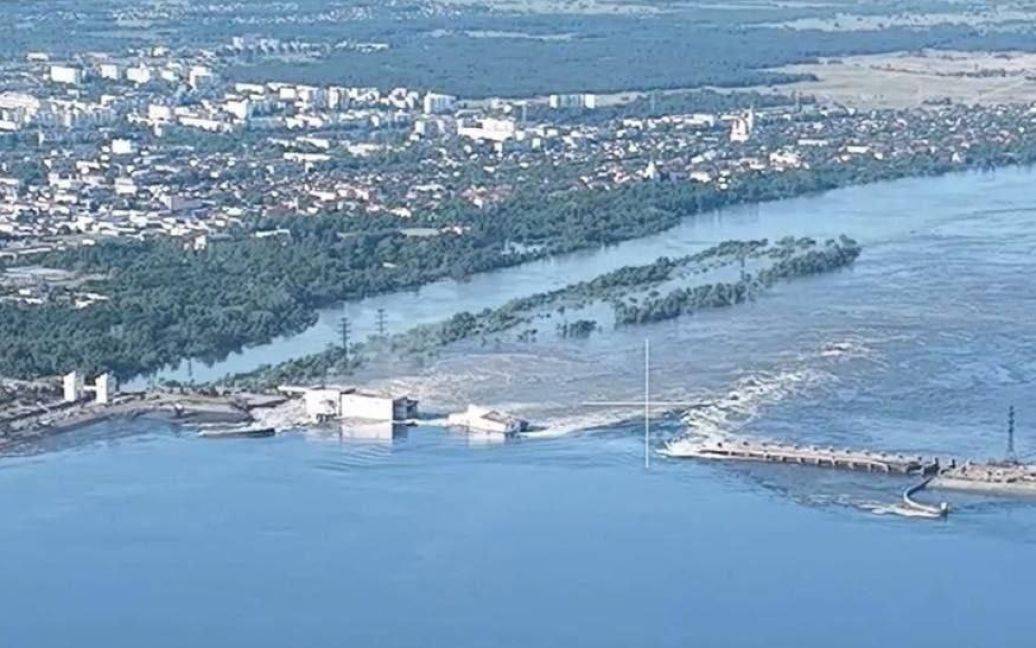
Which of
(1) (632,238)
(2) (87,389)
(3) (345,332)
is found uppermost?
(2) (87,389)

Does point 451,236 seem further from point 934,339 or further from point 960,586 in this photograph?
point 960,586

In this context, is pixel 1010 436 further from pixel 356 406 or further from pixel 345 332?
pixel 345 332

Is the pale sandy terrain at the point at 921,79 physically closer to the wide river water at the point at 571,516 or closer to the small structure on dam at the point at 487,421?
the wide river water at the point at 571,516

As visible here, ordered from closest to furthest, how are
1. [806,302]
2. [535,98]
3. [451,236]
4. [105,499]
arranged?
[105,499], [806,302], [451,236], [535,98]

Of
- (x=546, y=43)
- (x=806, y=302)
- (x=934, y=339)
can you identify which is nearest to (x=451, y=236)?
(x=806, y=302)

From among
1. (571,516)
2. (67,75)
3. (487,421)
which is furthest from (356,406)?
(67,75)

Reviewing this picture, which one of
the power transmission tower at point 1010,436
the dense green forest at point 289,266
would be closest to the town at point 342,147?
the dense green forest at point 289,266

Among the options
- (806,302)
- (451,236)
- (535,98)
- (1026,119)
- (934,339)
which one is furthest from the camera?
(535,98)
